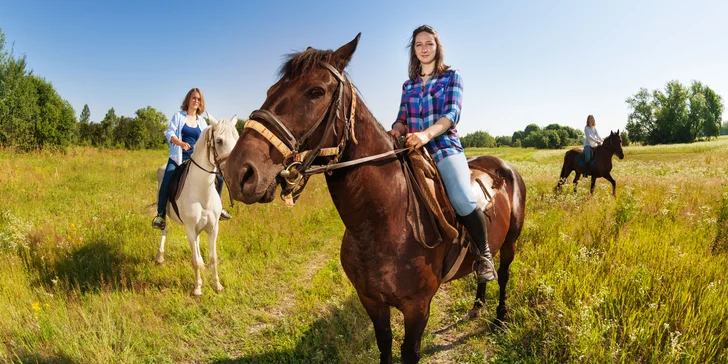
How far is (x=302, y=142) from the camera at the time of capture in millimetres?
1622

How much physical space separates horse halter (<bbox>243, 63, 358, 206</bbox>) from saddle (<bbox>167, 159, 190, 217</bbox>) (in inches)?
168

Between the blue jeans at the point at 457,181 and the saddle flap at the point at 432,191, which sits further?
the blue jeans at the point at 457,181

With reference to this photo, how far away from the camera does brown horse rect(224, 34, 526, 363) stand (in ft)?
4.99

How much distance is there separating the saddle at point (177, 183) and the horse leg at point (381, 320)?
4.00m

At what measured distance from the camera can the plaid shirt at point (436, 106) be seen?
93.7 inches

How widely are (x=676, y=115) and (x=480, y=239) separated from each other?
9100cm

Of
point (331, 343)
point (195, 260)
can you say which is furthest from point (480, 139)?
point (331, 343)

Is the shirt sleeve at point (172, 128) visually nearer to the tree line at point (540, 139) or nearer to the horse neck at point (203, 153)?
the horse neck at point (203, 153)

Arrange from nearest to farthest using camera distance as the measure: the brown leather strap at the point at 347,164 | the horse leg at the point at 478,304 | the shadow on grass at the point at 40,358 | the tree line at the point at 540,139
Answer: the brown leather strap at the point at 347,164, the shadow on grass at the point at 40,358, the horse leg at the point at 478,304, the tree line at the point at 540,139

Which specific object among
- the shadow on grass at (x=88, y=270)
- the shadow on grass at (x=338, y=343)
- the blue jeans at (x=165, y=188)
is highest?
→ the blue jeans at (x=165, y=188)

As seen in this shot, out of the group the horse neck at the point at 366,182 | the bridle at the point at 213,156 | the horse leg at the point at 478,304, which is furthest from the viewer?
the bridle at the point at 213,156

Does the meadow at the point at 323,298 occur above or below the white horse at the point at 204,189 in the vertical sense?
below

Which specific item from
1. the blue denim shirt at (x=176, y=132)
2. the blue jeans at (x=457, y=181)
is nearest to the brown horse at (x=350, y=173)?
the blue jeans at (x=457, y=181)

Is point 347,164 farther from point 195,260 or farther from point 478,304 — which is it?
point 195,260
